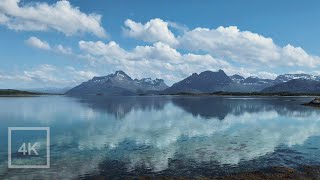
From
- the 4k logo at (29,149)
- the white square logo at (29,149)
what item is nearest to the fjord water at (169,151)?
the white square logo at (29,149)

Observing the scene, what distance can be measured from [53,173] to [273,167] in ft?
84.8

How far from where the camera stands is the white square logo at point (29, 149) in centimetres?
4150

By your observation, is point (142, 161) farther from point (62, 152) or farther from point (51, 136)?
point (51, 136)

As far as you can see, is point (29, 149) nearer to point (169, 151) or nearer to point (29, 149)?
point (29, 149)

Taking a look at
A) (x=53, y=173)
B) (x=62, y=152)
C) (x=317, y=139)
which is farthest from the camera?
(x=317, y=139)

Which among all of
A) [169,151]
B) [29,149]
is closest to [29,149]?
[29,149]

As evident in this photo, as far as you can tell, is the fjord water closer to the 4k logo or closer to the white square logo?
the white square logo

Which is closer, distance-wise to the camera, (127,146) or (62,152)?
(62,152)

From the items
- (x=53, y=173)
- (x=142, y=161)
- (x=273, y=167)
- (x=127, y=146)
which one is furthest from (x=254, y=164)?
(x=53, y=173)

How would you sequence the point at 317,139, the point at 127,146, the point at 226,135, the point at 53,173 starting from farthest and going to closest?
the point at 226,135, the point at 317,139, the point at 127,146, the point at 53,173

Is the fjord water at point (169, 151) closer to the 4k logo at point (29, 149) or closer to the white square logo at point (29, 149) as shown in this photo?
the white square logo at point (29, 149)

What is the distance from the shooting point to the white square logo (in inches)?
1634

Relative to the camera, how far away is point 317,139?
202ft

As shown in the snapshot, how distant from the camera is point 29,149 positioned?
5128 centimetres
